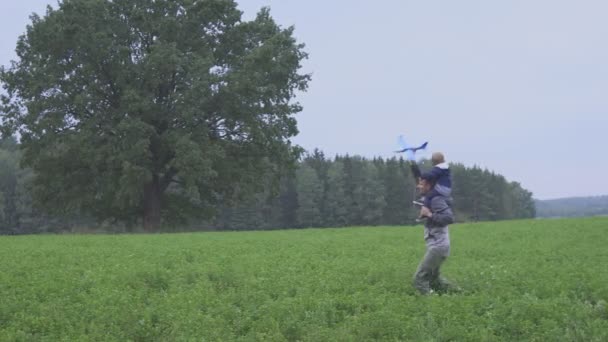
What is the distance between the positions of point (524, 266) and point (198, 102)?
2381 cm

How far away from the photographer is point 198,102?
35094mm

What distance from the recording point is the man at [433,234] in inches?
433

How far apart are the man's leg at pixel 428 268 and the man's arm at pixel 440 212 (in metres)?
0.53

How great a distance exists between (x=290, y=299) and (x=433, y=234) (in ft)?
9.32

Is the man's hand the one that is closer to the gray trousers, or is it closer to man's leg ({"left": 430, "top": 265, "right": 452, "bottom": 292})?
the gray trousers

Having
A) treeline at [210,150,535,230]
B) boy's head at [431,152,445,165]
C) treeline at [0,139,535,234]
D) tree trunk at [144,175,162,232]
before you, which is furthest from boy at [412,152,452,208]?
treeline at [210,150,535,230]

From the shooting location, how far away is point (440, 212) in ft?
36.1

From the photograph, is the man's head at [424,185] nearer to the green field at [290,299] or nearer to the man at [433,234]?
A: the man at [433,234]

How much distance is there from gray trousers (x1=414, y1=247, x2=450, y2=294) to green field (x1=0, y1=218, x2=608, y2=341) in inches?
11.6

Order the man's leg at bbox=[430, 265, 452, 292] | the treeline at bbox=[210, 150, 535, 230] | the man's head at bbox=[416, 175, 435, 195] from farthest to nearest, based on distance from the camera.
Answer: the treeline at bbox=[210, 150, 535, 230]
the man's leg at bbox=[430, 265, 452, 292]
the man's head at bbox=[416, 175, 435, 195]

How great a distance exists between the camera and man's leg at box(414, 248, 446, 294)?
438 inches

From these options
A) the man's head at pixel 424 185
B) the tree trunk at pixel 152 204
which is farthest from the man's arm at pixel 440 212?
the tree trunk at pixel 152 204

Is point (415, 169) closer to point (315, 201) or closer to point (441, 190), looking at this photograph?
point (441, 190)

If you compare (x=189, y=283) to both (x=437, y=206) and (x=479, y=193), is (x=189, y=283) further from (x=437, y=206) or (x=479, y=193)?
(x=479, y=193)
